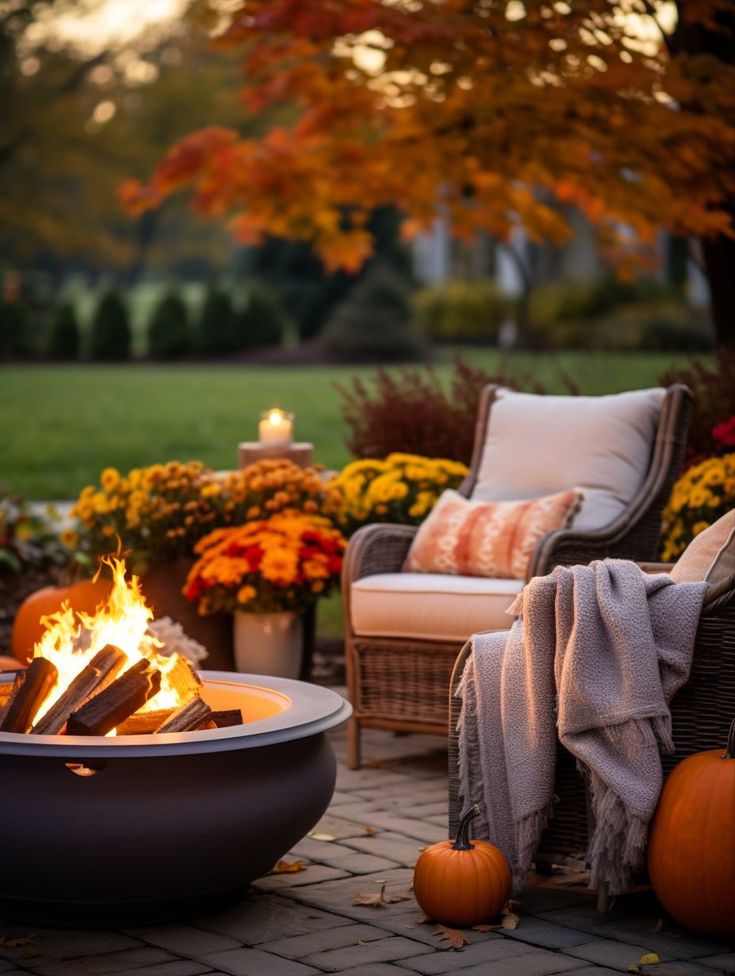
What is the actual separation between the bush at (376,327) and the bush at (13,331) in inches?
171

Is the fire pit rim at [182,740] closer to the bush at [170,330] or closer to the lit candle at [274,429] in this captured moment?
the lit candle at [274,429]

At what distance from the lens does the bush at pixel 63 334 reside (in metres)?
21.2

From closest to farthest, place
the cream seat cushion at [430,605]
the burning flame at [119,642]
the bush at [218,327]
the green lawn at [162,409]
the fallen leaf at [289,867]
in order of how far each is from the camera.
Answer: the burning flame at [119,642] → the fallen leaf at [289,867] → the cream seat cushion at [430,605] → the green lawn at [162,409] → the bush at [218,327]

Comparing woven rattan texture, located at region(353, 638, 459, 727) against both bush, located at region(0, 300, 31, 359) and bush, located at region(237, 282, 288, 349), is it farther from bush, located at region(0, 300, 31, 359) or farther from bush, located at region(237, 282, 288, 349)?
bush, located at region(0, 300, 31, 359)

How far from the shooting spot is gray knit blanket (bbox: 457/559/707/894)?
10.5ft

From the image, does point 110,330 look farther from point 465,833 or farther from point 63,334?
point 465,833

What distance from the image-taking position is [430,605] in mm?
4488

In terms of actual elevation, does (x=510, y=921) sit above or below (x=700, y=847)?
below

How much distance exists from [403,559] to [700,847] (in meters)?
2.05

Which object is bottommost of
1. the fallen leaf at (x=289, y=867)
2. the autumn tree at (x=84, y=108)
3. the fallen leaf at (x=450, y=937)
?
the fallen leaf at (x=289, y=867)

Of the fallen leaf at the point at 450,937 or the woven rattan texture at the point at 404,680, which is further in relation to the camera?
the woven rattan texture at the point at 404,680

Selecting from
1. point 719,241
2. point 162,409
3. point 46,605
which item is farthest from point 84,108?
point 46,605

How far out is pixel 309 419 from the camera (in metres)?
14.0

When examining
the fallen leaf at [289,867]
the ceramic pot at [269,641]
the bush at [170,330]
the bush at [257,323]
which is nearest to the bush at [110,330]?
the bush at [170,330]
